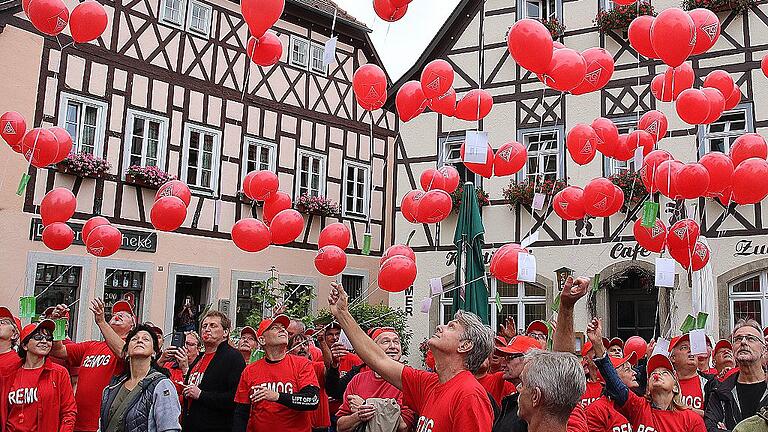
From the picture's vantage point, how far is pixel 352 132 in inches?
692

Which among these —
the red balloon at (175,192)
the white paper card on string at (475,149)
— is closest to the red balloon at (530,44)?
the white paper card on string at (475,149)

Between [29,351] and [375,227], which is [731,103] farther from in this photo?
[375,227]

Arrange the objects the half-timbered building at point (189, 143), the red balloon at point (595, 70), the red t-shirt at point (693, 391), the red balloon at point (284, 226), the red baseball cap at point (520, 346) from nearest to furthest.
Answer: the red baseball cap at point (520, 346) → the red t-shirt at point (693, 391) → the red balloon at point (595, 70) → the red balloon at point (284, 226) → the half-timbered building at point (189, 143)

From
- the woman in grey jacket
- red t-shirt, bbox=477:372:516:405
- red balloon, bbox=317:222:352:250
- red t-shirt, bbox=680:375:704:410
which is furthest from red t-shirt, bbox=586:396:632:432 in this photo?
red balloon, bbox=317:222:352:250

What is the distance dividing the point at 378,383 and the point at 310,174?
479 inches

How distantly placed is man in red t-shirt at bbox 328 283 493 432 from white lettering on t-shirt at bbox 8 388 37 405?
98.8 inches

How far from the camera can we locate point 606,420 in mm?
3984

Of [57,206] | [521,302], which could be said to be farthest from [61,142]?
[521,302]

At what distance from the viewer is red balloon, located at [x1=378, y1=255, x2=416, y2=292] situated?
854 centimetres

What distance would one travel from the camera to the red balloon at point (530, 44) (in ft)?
24.1

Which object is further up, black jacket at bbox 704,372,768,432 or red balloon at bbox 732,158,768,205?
red balloon at bbox 732,158,768,205

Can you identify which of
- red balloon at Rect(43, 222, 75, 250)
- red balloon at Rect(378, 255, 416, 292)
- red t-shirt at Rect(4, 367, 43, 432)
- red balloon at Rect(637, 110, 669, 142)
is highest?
red balloon at Rect(637, 110, 669, 142)

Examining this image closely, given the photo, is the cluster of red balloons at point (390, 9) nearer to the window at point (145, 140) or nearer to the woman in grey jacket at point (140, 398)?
the woman in grey jacket at point (140, 398)

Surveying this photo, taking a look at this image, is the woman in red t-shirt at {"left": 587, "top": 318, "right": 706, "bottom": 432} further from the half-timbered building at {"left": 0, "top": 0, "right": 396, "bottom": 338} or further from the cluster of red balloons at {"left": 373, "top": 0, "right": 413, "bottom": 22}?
the half-timbered building at {"left": 0, "top": 0, "right": 396, "bottom": 338}
